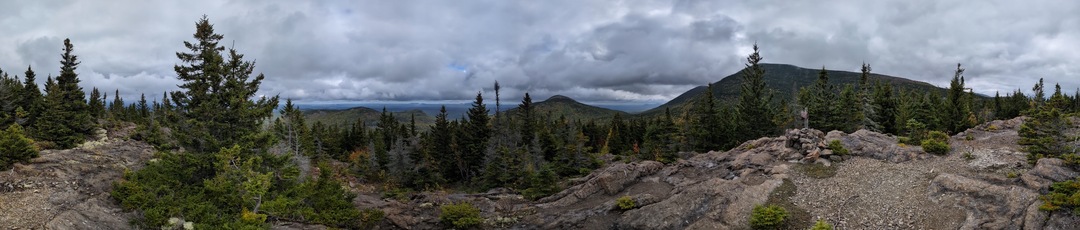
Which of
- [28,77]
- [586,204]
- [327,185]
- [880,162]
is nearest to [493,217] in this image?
[586,204]

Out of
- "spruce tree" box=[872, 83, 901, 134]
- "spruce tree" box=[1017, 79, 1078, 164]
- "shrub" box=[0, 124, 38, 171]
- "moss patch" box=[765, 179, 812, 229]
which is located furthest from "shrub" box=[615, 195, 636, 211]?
"spruce tree" box=[872, 83, 901, 134]

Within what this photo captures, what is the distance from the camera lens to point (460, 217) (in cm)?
2914

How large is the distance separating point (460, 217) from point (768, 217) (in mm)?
17668

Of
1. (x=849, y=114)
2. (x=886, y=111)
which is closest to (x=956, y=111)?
(x=886, y=111)

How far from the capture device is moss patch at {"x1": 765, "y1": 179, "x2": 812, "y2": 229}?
22.5 m

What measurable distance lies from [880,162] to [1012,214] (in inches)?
365

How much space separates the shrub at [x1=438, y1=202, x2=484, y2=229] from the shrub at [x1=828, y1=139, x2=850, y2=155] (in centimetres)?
2341

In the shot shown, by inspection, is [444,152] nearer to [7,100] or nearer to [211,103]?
[211,103]

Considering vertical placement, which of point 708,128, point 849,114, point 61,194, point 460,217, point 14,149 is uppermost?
point 849,114

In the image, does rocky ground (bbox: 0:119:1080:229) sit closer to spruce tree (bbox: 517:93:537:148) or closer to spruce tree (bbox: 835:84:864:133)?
spruce tree (bbox: 835:84:864:133)

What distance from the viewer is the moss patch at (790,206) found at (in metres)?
22.5

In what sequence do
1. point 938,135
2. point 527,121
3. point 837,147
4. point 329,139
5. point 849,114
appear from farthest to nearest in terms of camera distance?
point 329,139 < point 527,121 < point 849,114 < point 938,135 < point 837,147

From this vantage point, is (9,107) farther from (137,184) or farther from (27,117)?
(137,184)

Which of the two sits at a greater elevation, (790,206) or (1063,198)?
(1063,198)
